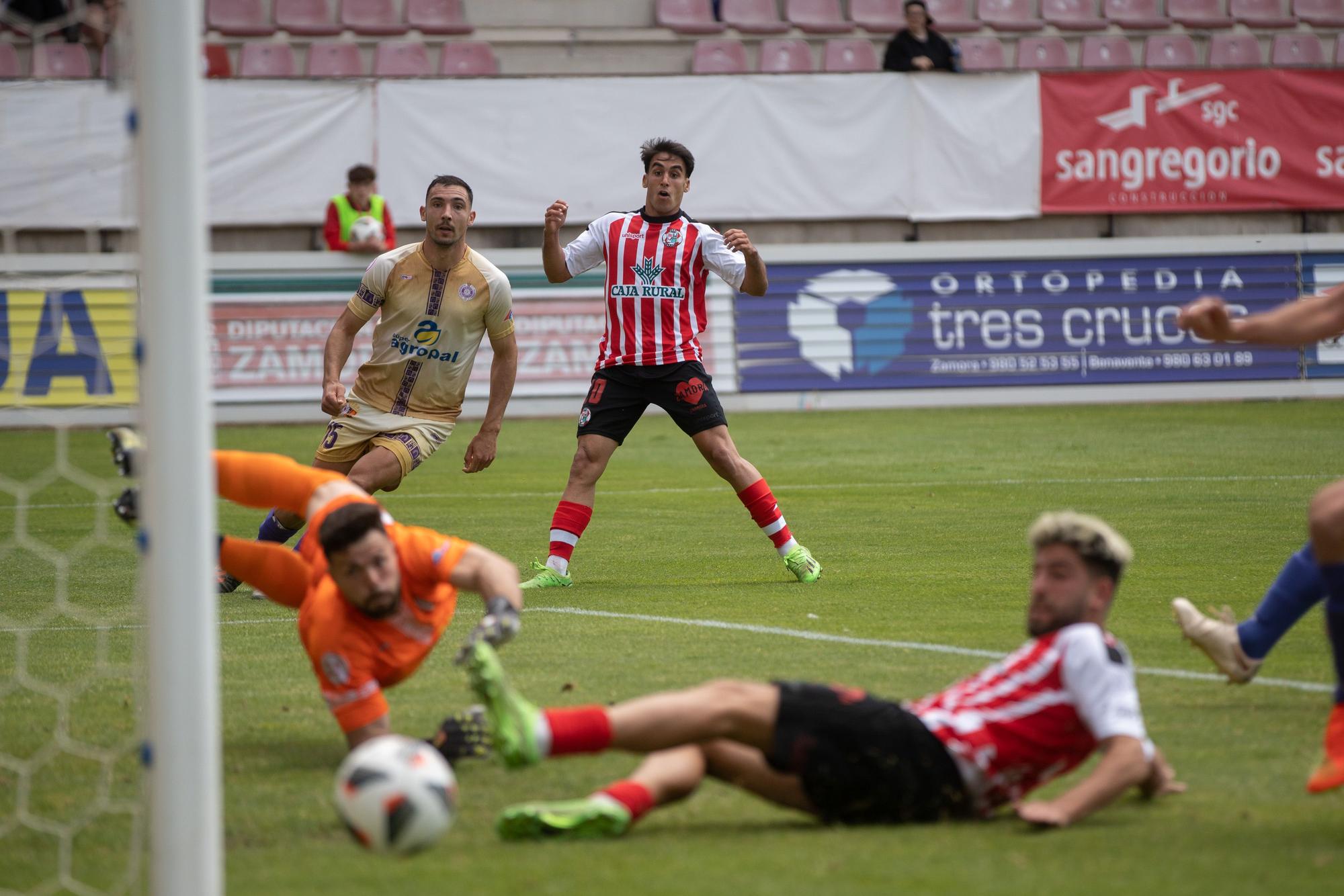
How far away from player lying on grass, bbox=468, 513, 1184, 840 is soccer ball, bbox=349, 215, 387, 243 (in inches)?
564

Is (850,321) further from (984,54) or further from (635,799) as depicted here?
(635,799)

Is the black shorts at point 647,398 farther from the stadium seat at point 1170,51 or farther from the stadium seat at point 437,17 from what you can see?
the stadium seat at point 1170,51

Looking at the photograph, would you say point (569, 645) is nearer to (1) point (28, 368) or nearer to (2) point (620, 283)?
(2) point (620, 283)

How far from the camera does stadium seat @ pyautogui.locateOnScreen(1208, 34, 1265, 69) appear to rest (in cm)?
2228

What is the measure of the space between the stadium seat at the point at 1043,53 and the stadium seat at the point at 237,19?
1020 centimetres

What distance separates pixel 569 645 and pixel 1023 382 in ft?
43.6

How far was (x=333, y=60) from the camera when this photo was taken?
68.1ft

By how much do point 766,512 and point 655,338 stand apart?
3.70ft

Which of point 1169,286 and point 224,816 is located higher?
point 1169,286

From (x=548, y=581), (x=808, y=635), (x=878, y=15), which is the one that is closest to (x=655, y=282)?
(x=548, y=581)

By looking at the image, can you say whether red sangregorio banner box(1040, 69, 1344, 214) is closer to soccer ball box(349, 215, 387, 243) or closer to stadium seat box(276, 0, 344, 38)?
soccer ball box(349, 215, 387, 243)

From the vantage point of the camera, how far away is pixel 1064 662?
3.98 meters

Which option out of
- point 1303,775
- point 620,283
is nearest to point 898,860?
point 1303,775

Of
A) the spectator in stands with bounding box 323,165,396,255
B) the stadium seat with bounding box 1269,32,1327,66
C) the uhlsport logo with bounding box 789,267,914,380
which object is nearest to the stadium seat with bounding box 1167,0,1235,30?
the stadium seat with bounding box 1269,32,1327,66
